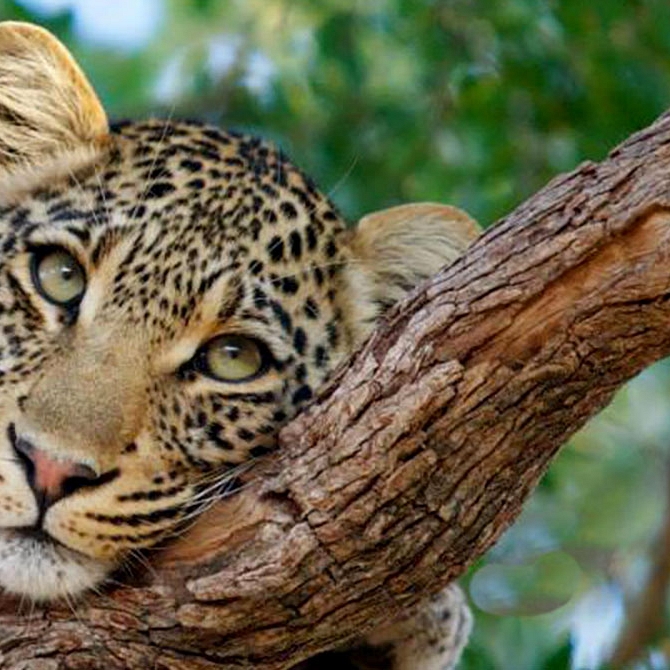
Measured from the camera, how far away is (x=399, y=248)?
22.2 feet

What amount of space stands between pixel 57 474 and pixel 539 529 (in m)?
5.13

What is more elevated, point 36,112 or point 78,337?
point 36,112

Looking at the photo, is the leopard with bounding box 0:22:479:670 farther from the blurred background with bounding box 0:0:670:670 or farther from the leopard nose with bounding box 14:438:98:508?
the blurred background with bounding box 0:0:670:670

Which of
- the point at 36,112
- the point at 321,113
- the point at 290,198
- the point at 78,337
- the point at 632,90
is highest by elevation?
the point at 321,113

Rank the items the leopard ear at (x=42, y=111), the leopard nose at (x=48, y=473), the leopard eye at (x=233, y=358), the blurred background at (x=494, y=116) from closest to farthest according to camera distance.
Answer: the leopard nose at (x=48, y=473) < the leopard eye at (x=233, y=358) < the leopard ear at (x=42, y=111) < the blurred background at (x=494, y=116)

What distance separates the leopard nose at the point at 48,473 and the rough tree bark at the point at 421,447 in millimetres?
376

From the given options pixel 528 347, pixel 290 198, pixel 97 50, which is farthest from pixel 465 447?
pixel 97 50

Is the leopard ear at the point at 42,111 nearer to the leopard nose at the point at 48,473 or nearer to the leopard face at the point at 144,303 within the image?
the leopard face at the point at 144,303

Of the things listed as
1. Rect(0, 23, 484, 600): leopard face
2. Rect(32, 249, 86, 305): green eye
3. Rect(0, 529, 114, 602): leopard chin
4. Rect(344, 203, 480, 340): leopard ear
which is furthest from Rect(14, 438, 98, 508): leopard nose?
Rect(344, 203, 480, 340): leopard ear

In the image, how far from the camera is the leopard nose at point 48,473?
5430 millimetres

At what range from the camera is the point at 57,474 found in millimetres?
5430

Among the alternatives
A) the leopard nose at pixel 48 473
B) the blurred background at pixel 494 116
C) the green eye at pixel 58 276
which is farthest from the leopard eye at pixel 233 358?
the blurred background at pixel 494 116

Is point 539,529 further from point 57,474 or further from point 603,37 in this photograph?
point 57,474

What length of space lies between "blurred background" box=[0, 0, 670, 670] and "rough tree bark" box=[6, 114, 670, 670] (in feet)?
9.22
